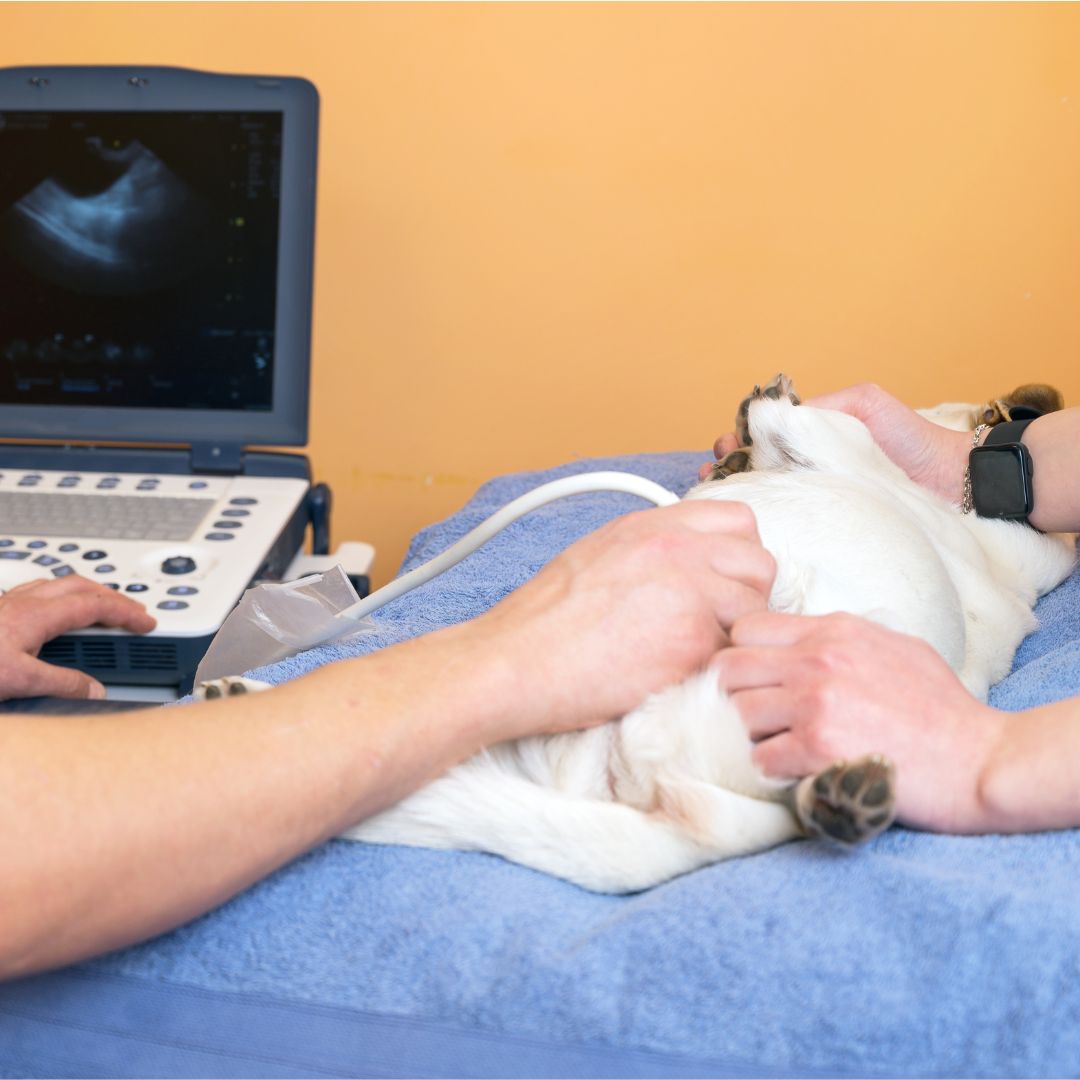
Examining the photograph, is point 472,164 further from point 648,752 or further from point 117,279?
point 648,752

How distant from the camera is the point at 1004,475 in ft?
3.60

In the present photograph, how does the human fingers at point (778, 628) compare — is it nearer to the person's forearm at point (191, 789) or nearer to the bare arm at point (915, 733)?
the bare arm at point (915, 733)

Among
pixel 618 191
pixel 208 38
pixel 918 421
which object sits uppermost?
pixel 208 38

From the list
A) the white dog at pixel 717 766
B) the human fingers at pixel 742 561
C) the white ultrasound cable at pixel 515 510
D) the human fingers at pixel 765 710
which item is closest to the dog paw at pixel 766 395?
the white dog at pixel 717 766

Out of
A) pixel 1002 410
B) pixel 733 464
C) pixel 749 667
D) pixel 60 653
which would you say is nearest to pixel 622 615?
pixel 749 667

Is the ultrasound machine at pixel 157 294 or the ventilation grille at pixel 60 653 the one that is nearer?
the ventilation grille at pixel 60 653

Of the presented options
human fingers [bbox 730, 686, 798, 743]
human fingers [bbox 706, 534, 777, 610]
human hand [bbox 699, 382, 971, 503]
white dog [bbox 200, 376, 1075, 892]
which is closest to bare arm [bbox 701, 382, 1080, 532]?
human hand [bbox 699, 382, 971, 503]

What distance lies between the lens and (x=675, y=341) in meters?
1.81

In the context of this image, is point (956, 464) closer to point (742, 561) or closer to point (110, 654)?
point (742, 561)

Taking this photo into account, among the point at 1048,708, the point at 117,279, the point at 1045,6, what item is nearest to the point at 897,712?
the point at 1048,708

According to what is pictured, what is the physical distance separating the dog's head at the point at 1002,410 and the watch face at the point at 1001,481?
0.08 m

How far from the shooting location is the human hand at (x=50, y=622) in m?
0.92

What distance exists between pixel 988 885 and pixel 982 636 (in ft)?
Answer: 1.44

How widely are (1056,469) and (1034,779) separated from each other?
548mm
